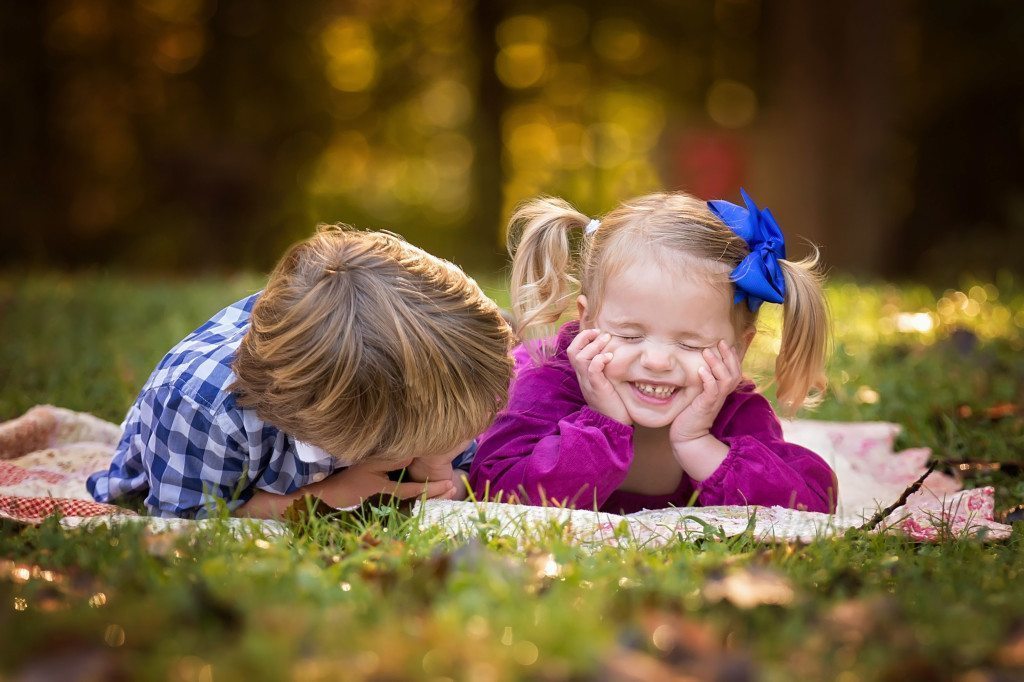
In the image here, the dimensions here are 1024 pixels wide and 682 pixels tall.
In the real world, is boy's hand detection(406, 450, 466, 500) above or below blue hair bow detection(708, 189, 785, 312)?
below

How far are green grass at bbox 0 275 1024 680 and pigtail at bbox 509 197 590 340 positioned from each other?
0.89m

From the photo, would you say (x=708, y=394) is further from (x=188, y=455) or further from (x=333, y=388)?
(x=188, y=455)

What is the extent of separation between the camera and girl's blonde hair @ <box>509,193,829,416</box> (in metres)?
2.96

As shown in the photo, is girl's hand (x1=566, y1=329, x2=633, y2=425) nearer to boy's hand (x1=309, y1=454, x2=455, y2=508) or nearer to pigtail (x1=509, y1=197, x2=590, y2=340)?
pigtail (x1=509, y1=197, x2=590, y2=340)

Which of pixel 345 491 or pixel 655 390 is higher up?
pixel 655 390

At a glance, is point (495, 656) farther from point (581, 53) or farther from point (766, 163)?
point (581, 53)

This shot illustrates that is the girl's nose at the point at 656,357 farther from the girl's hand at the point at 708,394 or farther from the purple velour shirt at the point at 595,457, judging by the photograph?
the purple velour shirt at the point at 595,457

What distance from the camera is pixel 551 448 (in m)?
2.99

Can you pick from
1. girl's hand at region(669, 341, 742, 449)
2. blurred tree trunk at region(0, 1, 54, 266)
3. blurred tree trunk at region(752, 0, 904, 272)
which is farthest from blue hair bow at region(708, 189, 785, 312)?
blurred tree trunk at region(0, 1, 54, 266)

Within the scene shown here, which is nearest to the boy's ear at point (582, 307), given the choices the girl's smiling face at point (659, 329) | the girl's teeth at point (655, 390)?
the girl's smiling face at point (659, 329)

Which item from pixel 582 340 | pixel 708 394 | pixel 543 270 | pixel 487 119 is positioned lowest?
pixel 708 394

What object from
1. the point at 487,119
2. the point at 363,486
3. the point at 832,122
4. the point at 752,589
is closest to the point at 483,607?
the point at 752,589

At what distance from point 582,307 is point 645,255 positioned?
31 centimetres

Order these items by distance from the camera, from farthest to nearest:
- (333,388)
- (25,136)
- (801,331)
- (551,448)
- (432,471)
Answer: (25,136) → (801,331) → (551,448) → (432,471) → (333,388)
